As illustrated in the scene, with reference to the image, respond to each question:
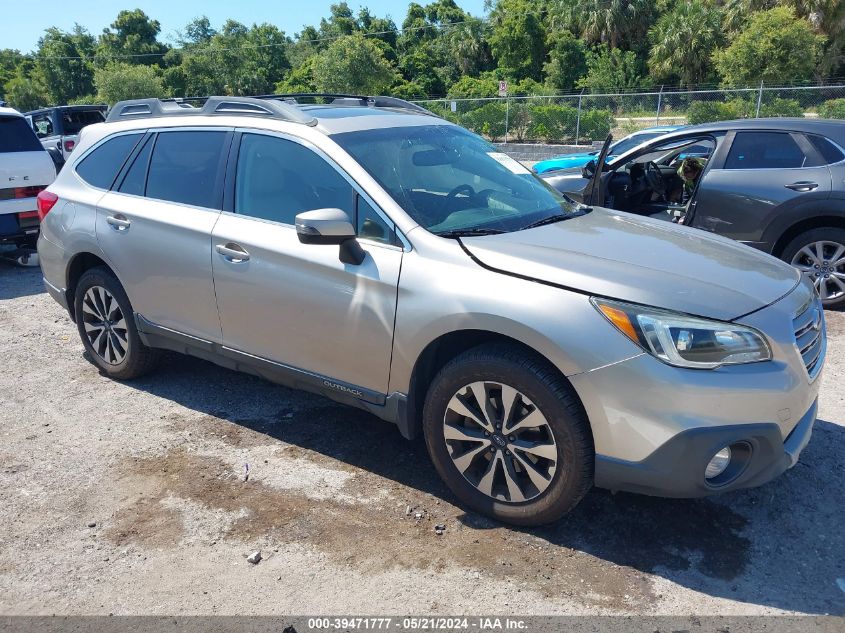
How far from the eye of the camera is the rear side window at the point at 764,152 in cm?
629

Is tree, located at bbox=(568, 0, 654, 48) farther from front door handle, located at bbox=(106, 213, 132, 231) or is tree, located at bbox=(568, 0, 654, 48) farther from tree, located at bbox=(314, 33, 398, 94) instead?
front door handle, located at bbox=(106, 213, 132, 231)

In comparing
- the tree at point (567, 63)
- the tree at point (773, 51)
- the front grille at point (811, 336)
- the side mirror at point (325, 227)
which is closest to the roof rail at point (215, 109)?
the side mirror at point (325, 227)

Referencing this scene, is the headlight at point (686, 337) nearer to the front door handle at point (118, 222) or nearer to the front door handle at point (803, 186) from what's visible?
the front door handle at point (118, 222)

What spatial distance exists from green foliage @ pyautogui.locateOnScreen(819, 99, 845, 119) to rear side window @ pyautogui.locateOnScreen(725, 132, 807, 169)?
1461 cm

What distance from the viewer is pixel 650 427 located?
273 cm

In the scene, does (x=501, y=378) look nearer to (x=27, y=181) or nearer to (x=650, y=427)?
(x=650, y=427)

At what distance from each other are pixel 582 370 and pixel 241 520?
5.75 ft

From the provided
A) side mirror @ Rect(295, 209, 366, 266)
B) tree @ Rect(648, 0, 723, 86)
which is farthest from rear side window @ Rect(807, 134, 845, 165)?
tree @ Rect(648, 0, 723, 86)

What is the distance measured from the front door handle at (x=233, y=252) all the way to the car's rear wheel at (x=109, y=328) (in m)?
1.12

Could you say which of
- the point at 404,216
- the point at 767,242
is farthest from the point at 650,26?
the point at 404,216

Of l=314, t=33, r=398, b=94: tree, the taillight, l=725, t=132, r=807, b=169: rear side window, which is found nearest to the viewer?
the taillight

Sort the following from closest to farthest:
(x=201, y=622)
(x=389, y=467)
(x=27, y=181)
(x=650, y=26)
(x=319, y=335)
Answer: (x=201, y=622), (x=319, y=335), (x=389, y=467), (x=27, y=181), (x=650, y=26)

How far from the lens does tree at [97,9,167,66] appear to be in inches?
2879

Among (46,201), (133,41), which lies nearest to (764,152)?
(46,201)
